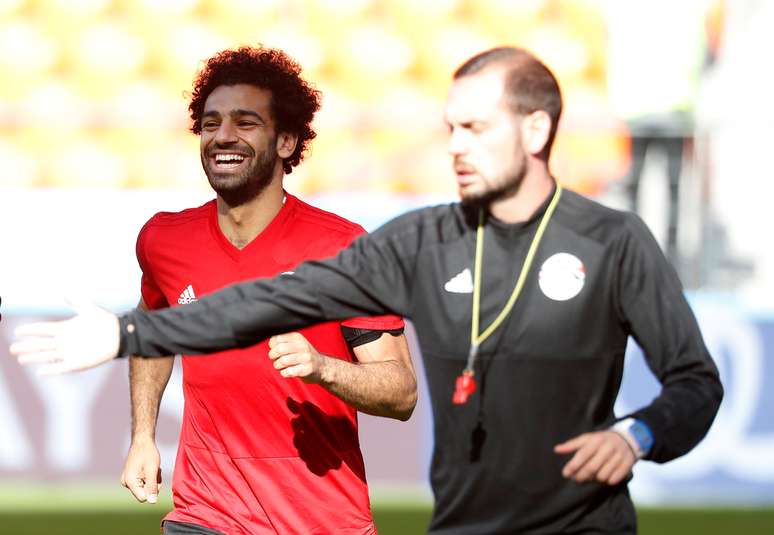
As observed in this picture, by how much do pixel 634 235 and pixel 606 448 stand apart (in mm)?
531

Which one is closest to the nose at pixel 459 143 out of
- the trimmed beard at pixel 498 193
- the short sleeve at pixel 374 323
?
the trimmed beard at pixel 498 193

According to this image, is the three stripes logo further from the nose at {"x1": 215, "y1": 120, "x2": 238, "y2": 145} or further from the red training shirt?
the nose at {"x1": 215, "y1": 120, "x2": 238, "y2": 145}

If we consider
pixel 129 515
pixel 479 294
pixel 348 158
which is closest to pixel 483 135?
pixel 479 294

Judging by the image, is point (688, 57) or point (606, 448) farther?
point (688, 57)

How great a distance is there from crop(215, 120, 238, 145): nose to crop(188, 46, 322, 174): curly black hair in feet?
0.63

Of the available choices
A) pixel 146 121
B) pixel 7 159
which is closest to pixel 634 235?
pixel 146 121

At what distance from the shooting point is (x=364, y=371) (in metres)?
3.89

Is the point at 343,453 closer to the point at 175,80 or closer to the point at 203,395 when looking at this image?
the point at 203,395

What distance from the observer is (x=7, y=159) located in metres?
9.83

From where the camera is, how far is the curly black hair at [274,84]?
4477 millimetres

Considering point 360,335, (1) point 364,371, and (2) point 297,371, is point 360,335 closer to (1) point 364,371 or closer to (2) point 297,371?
(1) point 364,371

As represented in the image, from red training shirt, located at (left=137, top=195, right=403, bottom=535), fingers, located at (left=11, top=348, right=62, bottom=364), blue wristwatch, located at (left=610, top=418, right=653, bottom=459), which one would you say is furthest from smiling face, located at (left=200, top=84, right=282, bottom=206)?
blue wristwatch, located at (left=610, top=418, right=653, bottom=459)

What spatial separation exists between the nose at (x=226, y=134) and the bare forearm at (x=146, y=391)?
76 cm

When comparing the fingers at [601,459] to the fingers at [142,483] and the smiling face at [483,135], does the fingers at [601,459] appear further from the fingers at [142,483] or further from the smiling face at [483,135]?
the fingers at [142,483]
